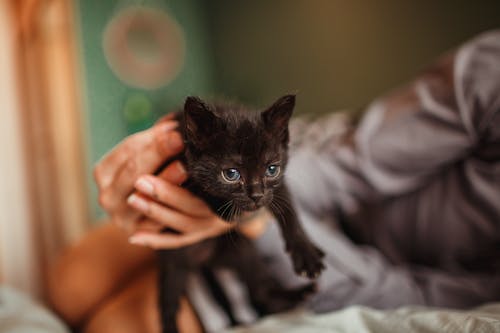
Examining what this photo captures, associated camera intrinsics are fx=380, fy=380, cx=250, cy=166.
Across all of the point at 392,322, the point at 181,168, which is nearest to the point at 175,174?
the point at 181,168

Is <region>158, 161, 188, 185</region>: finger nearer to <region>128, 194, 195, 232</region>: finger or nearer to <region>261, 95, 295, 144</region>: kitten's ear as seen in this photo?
<region>128, 194, 195, 232</region>: finger

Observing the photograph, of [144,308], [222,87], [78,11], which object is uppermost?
[78,11]

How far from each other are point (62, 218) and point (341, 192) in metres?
1.41

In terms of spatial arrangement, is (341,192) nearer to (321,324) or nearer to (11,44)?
(321,324)

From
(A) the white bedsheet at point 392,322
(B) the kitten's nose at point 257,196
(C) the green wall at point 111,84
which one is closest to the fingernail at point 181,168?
(B) the kitten's nose at point 257,196

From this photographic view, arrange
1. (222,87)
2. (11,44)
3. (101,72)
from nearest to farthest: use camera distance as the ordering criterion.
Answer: (11,44)
(101,72)
(222,87)

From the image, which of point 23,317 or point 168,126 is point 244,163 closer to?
point 168,126

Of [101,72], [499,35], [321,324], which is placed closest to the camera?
[321,324]

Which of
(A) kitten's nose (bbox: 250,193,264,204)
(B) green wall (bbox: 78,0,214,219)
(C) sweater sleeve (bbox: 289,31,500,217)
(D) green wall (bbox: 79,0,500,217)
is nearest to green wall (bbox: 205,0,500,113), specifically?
(D) green wall (bbox: 79,0,500,217)

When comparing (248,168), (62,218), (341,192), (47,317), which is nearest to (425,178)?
(341,192)

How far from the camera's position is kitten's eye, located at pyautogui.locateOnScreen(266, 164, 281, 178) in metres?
0.64

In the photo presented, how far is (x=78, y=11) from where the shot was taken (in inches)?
84.9

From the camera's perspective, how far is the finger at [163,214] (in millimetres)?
709

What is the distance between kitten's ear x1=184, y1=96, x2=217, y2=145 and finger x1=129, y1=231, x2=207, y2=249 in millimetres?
221
